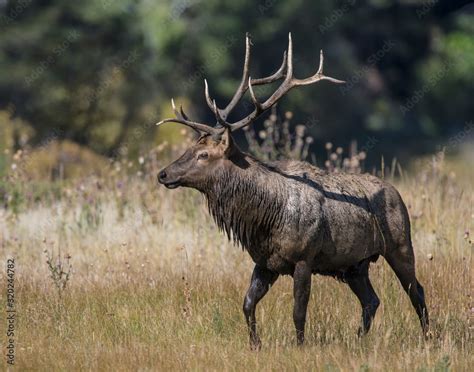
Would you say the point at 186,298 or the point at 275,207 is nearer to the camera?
the point at 275,207

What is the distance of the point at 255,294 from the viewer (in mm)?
8180

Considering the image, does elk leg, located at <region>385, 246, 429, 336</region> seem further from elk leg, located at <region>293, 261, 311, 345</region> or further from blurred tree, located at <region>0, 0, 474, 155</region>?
blurred tree, located at <region>0, 0, 474, 155</region>

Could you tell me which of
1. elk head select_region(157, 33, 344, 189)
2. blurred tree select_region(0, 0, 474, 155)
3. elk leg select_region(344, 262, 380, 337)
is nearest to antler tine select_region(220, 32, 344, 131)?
elk head select_region(157, 33, 344, 189)

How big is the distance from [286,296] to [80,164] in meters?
12.4

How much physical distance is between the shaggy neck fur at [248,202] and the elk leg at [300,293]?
1.04 feet

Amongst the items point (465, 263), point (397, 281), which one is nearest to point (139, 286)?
point (397, 281)

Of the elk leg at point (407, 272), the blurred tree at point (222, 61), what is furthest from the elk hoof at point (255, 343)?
the blurred tree at point (222, 61)

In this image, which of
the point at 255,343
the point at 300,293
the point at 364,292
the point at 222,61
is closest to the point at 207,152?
the point at 300,293

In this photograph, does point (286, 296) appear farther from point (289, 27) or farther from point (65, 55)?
point (289, 27)

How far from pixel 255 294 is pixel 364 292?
3.69 feet

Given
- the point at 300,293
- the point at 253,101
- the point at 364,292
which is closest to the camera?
the point at 253,101

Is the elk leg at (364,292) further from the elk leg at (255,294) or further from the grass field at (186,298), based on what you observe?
the elk leg at (255,294)

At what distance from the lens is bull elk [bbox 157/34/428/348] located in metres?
8.02

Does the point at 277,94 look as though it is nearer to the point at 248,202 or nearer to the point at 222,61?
the point at 248,202
